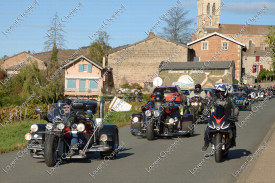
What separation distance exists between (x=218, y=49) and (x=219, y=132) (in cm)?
6954

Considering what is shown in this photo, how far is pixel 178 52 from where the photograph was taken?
76.0 metres

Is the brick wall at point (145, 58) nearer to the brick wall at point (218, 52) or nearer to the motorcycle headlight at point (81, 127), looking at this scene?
the brick wall at point (218, 52)

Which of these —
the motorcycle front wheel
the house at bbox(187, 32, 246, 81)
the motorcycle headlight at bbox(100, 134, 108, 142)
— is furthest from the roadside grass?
the house at bbox(187, 32, 246, 81)

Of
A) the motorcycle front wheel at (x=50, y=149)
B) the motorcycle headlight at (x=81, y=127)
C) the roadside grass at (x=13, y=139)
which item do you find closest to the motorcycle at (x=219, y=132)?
the motorcycle headlight at (x=81, y=127)

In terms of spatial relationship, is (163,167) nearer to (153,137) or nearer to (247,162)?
(247,162)

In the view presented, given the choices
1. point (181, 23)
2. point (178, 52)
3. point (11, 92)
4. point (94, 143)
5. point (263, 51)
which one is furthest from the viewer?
point (263, 51)

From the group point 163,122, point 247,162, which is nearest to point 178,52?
point 163,122

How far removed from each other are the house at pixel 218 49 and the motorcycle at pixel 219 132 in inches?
2679

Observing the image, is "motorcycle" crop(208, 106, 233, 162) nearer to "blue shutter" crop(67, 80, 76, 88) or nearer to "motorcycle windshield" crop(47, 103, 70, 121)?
"motorcycle windshield" crop(47, 103, 70, 121)

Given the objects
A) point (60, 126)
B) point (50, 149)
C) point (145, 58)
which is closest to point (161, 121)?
point (60, 126)

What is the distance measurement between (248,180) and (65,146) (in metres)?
4.08

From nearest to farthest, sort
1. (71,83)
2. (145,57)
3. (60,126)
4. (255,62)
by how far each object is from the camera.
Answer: (60,126), (71,83), (145,57), (255,62)

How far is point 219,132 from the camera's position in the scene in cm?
1110

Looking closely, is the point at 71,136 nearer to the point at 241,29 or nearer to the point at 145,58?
the point at 145,58
